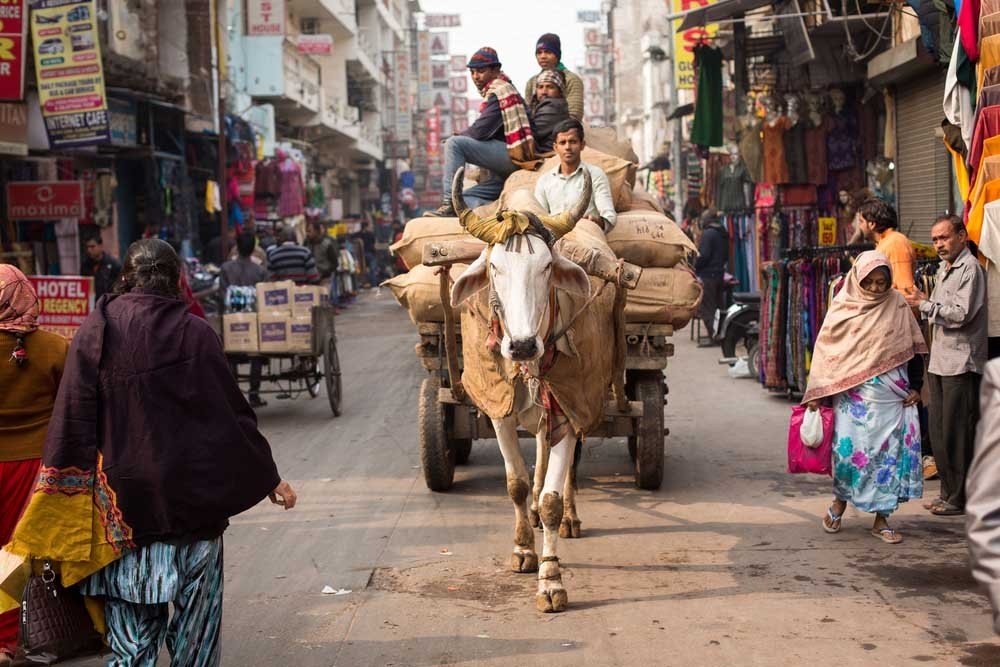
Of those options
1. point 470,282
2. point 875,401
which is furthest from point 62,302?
point 875,401

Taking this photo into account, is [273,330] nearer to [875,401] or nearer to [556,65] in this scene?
[556,65]

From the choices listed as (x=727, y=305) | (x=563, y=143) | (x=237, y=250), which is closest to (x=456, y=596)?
(x=563, y=143)

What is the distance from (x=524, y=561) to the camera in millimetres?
6730

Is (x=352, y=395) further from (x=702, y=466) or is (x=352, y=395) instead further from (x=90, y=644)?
(x=90, y=644)

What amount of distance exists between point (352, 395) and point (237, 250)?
86.2 inches

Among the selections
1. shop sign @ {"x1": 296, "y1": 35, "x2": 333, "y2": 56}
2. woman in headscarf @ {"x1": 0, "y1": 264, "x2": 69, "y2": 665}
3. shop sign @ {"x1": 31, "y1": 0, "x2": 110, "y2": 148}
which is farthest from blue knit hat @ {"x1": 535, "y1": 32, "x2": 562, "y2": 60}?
shop sign @ {"x1": 296, "y1": 35, "x2": 333, "y2": 56}

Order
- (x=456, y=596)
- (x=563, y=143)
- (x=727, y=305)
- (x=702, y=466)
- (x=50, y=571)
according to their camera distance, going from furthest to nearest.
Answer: (x=727, y=305)
(x=702, y=466)
(x=563, y=143)
(x=456, y=596)
(x=50, y=571)

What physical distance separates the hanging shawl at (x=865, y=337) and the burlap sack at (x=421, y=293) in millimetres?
2478

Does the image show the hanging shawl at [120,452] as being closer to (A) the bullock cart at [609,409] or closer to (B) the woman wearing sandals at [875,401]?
(A) the bullock cart at [609,409]

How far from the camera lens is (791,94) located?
59.1ft

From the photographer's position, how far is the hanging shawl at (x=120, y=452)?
4246mm

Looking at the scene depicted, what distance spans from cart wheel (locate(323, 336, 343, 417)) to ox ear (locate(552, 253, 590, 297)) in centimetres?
655

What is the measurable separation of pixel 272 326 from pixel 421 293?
13.5ft

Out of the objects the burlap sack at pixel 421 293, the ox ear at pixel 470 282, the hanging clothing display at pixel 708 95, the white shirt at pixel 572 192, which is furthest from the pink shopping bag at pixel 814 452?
the hanging clothing display at pixel 708 95
